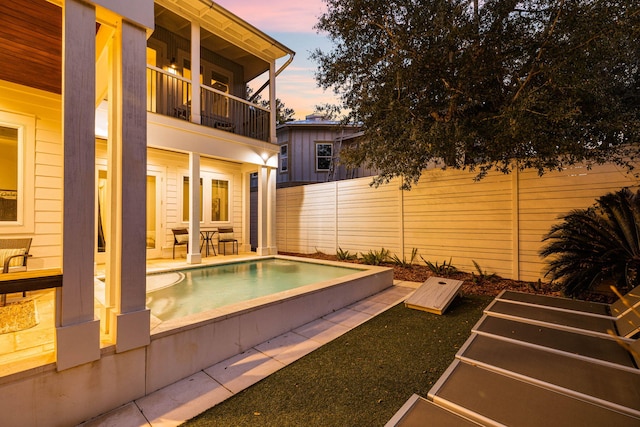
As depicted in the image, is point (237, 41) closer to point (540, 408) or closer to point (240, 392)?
point (240, 392)

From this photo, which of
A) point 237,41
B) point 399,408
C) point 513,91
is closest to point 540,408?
point 399,408

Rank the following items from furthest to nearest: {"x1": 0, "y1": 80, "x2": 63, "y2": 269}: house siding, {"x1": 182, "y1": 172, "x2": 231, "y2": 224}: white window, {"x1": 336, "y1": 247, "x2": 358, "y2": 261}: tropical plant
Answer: {"x1": 182, "y1": 172, "x2": 231, "y2": 224}: white window → {"x1": 336, "y1": 247, "x2": 358, "y2": 261}: tropical plant → {"x1": 0, "y1": 80, "x2": 63, "y2": 269}: house siding

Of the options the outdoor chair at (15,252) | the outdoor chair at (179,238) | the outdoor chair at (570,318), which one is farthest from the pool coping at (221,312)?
the outdoor chair at (179,238)

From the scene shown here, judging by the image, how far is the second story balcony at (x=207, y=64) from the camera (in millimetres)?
6457

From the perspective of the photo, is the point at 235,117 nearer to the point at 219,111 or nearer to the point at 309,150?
the point at 219,111

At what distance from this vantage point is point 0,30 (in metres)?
2.97

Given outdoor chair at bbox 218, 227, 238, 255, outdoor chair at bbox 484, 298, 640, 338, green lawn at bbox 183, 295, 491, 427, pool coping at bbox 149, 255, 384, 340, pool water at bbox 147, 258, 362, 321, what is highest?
outdoor chair at bbox 218, 227, 238, 255

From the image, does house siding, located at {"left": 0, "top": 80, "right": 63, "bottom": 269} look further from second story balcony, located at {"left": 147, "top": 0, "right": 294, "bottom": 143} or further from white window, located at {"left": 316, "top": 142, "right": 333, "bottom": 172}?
white window, located at {"left": 316, "top": 142, "right": 333, "bottom": 172}

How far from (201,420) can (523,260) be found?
5649 millimetres

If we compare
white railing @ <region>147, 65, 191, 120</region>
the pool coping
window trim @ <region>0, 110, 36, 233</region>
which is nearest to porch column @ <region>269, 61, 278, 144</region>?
white railing @ <region>147, 65, 191, 120</region>

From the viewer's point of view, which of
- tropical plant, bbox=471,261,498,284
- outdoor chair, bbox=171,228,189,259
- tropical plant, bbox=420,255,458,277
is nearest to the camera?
tropical plant, bbox=471,261,498,284

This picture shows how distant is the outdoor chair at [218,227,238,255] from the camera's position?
816 cm

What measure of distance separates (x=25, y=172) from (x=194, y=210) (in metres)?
2.75

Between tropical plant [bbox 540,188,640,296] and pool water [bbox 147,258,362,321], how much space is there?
341cm
